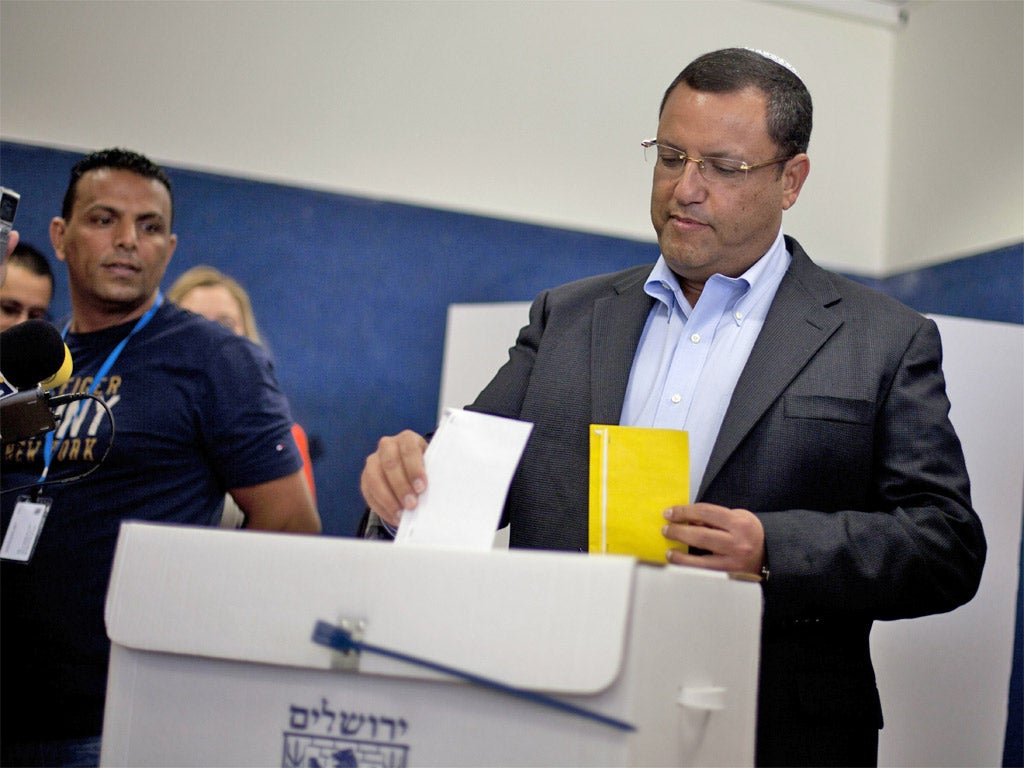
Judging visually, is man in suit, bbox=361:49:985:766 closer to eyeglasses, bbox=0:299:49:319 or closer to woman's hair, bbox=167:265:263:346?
eyeglasses, bbox=0:299:49:319

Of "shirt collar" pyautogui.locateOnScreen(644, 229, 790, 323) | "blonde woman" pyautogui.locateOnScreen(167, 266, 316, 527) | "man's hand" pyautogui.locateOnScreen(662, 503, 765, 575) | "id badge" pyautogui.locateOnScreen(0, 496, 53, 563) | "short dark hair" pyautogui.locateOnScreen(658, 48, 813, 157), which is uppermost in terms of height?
"short dark hair" pyautogui.locateOnScreen(658, 48, 813, 157)

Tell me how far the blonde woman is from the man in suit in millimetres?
1678

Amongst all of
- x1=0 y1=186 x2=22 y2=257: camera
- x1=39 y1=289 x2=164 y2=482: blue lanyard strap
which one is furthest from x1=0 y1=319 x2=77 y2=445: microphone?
x1=39 y1=289 x2=164 y2=482: blue lanyard strap

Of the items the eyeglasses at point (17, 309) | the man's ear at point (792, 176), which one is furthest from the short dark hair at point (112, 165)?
the man's ear at point (792, 176)

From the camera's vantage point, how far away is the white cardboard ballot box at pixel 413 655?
81cm

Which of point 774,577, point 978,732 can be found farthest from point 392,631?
point 978,732

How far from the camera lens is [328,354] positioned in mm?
3238

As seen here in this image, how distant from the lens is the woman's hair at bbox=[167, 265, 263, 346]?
10.1 ft

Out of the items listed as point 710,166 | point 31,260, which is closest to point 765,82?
point 710,166

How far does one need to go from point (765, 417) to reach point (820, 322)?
6.8 inches

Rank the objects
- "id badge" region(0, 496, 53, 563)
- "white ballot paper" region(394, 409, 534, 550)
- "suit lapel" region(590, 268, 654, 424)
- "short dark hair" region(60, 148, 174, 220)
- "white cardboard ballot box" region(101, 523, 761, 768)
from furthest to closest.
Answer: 1. "short dark hair" region(60, 148, 174, 220)
2. "id badge" region(0, 496, 53, 563)
3. "suit lapel" region(590, 268, 654, 424)
4. "white ballot paper" region(394, 409, 534, 550)
5. "white cardboard ballot box" region(101, 523, 761, 768)

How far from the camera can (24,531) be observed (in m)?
1.77

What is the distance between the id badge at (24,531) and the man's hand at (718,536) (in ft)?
3.98

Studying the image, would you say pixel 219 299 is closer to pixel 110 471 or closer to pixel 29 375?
pixel 110 471
